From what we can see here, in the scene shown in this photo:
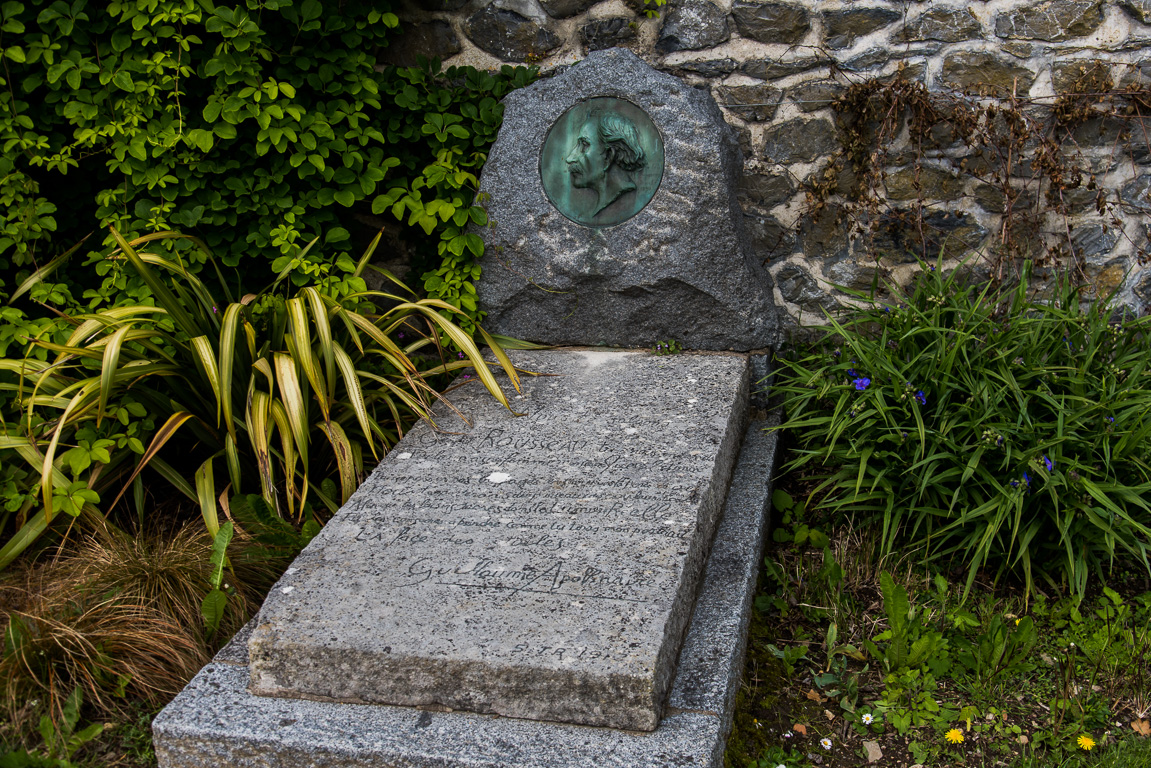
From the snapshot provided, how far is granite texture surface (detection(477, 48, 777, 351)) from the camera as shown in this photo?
10.1 ft

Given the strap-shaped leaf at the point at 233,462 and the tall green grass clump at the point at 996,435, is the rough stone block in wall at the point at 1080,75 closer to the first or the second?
the tall green grass clump at the point at 996,435

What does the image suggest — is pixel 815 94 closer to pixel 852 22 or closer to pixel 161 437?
pixel 852 22

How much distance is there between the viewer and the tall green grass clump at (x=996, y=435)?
2.36m

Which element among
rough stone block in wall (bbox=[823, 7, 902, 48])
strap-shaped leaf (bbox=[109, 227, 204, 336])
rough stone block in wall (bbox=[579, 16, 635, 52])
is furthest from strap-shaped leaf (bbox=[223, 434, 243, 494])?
rough stone block in wall (bbox=[823, 7, 902, 48])

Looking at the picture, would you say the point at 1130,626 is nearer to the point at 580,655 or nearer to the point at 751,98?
the point at 580,655

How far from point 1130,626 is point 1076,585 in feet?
0.58

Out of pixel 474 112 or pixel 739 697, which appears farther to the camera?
pixel 474 112

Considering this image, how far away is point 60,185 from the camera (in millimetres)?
3125

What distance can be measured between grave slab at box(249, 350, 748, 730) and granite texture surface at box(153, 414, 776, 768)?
4 cm

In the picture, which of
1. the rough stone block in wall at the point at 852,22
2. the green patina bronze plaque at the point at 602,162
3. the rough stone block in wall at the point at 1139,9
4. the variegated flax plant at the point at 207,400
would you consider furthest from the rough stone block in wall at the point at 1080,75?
the variegated flax plant at the point at 207,400

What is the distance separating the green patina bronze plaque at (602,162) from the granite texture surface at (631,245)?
0.10 ft

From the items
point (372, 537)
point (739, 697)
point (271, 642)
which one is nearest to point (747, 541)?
point (739, 697)

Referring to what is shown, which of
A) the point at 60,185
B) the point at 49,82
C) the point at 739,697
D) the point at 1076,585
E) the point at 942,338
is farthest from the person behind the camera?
the point at 60,185

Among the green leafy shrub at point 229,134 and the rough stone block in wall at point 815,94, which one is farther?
the rough stone block in wall at point 815,94
